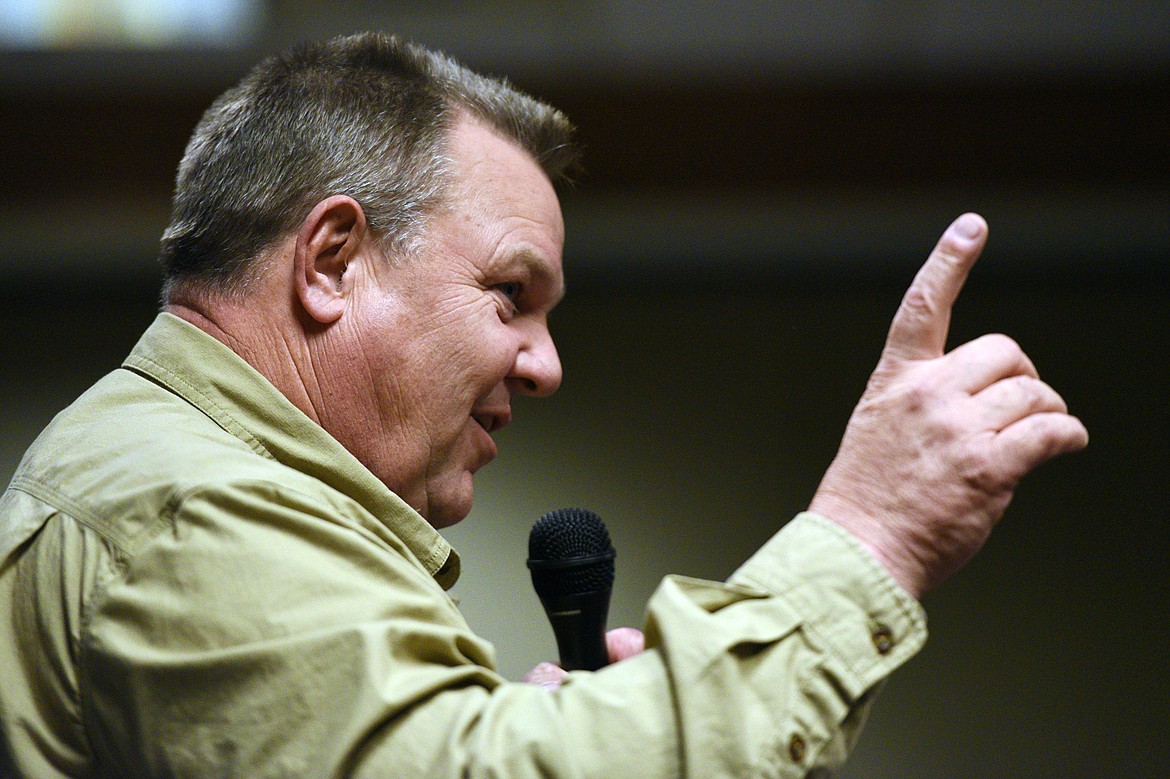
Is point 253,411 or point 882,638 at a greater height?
point 253,411

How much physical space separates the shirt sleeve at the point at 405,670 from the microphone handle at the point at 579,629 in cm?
41

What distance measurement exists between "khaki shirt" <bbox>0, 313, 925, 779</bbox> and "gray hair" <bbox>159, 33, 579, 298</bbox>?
37 cm

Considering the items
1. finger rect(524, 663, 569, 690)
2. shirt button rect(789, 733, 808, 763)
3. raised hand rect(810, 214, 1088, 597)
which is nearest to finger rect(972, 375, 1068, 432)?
raised hand rect(810, 214, 1088, 597)

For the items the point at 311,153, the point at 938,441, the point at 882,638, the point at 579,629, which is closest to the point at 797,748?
the point at 882,638

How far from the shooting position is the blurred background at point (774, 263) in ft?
9.10

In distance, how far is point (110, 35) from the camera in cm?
271

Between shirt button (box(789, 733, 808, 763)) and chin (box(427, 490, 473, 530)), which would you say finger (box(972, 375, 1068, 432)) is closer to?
shirt button (box(789, 733, 808, 763))

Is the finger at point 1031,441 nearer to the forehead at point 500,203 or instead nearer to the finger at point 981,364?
the finger at point 981,364

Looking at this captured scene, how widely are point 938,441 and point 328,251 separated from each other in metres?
0.67

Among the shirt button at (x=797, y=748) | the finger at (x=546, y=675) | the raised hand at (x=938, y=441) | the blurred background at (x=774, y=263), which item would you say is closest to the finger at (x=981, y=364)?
the raised hand at (x=938, y=441)

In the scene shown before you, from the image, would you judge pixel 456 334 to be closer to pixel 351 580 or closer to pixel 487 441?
pixel 487 441

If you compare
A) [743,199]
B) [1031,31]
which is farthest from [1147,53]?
[743,199]

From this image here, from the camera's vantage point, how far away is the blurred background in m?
2.77

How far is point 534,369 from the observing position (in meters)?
1.38
